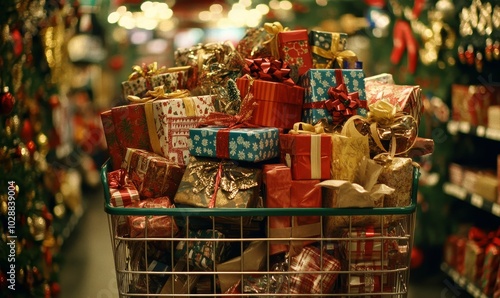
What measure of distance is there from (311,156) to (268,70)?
1.18ft

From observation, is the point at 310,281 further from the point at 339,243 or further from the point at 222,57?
the point at 222,57

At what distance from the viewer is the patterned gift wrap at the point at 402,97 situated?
1.91 metres

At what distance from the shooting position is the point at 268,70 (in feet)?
6.15

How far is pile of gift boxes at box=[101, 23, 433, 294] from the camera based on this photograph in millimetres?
Answer: 1585

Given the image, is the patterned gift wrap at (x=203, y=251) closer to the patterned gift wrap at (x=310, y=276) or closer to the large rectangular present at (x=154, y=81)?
the patterned gift wrap at (x=310, y=276)

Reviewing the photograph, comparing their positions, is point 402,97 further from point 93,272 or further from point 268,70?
point 93,272

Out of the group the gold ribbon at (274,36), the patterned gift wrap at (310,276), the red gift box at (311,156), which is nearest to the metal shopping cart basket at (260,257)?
the patterned gift wrap at (310,276)

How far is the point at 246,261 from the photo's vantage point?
158 cm

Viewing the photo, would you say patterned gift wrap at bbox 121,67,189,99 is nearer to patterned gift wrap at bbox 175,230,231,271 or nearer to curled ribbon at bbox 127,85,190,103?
curled ribbon at bbox 127,85,190,103

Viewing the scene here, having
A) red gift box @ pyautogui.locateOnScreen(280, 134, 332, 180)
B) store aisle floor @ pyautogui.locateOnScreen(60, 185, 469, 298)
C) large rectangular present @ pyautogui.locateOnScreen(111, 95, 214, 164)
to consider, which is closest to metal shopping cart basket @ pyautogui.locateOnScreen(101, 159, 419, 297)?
red gift box @ pyautogui.locateOnScreen(280, 134, 332, 180)

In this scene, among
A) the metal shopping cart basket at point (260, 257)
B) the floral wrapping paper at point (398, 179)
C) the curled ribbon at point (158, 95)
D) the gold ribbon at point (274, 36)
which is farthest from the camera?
the gold ribbon at point (274, 36)

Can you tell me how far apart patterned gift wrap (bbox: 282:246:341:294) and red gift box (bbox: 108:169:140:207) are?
0.45 m

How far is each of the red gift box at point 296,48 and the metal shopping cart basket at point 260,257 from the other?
0.58 metres

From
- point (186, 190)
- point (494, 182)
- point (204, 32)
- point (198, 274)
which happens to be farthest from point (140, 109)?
point (204, 32)
